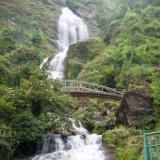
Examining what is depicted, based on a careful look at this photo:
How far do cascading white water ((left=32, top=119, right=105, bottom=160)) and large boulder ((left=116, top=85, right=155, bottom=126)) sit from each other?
7.30ft

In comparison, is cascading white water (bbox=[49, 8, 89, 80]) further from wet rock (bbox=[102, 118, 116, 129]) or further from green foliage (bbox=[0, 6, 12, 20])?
wet rock (bbox=[102, 118, 116, 129])

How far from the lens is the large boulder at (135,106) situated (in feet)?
52.6

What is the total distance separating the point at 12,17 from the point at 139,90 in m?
34.3

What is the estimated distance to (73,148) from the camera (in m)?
15.4

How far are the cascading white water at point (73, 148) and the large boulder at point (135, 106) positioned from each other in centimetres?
222

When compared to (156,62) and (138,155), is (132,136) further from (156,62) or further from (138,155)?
(156,62)

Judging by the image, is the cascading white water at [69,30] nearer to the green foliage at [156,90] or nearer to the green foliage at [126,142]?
the green foliage at [156,90]

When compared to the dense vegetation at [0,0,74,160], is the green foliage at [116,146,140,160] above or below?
below

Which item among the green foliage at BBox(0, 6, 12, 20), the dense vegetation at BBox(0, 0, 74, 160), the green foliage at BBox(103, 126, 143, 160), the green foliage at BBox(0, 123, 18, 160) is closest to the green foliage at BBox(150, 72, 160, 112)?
the green foliage at BBox(103, 126, 143, 160)

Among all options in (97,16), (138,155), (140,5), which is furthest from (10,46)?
(97,16)

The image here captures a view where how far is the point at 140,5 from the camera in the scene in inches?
1496

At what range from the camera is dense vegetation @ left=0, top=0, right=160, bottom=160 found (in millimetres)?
13656

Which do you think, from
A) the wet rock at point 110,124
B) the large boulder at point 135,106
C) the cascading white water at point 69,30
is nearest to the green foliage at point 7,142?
the large boulder at point 135,106

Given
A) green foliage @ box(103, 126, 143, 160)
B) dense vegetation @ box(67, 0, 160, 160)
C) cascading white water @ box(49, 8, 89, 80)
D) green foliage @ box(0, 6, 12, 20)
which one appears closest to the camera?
green foliage @ box(103, 126, 143, 160)
